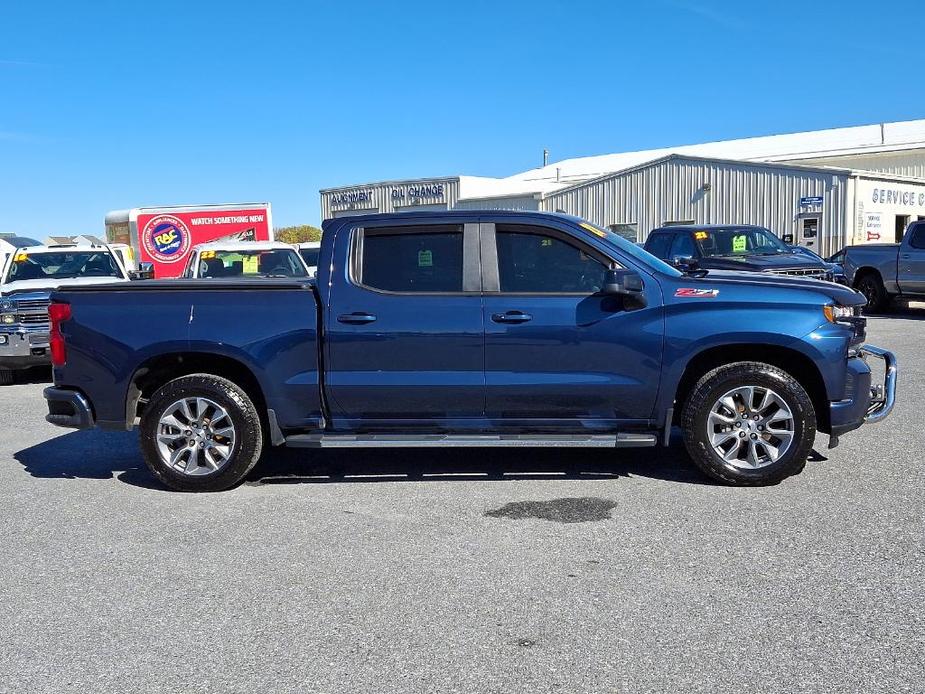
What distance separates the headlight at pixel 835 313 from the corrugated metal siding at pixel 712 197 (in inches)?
923

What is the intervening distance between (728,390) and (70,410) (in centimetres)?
459

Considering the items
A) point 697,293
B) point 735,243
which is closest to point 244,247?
point 697,293

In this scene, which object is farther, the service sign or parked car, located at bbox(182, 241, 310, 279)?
the service sign

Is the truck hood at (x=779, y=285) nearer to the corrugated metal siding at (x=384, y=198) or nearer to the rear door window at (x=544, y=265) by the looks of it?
the rear door window at (x=544, y=265)

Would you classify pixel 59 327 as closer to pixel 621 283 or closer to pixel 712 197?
pixel 621 283

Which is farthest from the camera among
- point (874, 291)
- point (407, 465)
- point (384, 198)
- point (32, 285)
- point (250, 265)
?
point (384, 198)

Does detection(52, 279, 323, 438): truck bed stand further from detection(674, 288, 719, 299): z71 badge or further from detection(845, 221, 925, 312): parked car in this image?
detection(845, 221, 925, 312): parked car

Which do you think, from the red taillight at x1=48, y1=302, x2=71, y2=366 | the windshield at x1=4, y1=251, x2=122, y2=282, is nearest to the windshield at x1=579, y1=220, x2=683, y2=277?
the red taillight at x1=48, y1=302, x2=71, y2=366

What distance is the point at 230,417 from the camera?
20.5 feet

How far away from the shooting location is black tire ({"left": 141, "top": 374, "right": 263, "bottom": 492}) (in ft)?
20.4

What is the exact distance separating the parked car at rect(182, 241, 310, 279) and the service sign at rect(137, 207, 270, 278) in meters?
8.23

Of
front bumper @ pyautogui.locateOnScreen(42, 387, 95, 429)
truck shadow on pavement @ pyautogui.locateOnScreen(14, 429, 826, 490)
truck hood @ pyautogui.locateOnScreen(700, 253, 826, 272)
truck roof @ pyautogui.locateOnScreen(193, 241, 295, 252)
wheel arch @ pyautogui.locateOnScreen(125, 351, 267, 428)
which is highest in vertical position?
truck roof @ pyautogui.locateOnScreen(193, 241, 295, 252)

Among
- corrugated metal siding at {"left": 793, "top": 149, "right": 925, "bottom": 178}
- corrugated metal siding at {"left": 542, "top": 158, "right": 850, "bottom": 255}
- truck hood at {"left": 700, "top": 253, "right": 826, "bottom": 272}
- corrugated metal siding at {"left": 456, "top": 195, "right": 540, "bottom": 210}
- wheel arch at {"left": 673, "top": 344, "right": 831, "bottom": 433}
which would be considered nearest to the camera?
wheel arch at {"left": 673, "top": 344, "right": 831, "bottom": 433}

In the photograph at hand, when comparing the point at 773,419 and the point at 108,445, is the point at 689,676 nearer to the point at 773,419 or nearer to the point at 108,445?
the point at 773,419
